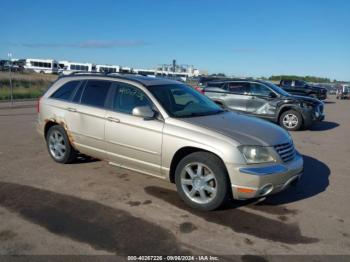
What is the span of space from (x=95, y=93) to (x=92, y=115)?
0.42 meters

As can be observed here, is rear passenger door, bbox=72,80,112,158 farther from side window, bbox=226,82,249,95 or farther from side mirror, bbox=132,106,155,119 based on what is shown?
side window, bbox=226,82,249,95

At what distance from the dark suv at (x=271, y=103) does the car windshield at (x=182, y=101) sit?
233 inches

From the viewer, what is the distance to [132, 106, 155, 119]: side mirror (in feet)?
16.4

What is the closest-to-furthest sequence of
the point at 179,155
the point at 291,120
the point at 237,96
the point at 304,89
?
the point at 179,155
the point at 291,120
the point at 237,96
the point at 304,89

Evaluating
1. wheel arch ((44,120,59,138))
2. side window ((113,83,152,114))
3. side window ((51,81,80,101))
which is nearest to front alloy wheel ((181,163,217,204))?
side window ((113,83,152,114))

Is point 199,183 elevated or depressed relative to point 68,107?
depressed

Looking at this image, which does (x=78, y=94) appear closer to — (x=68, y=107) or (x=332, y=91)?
(x=68, y=107)

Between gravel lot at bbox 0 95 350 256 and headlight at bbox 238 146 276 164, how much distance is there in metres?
0.72

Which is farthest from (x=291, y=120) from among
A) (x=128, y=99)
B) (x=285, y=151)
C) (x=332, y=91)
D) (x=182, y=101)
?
(x=332, y=91)

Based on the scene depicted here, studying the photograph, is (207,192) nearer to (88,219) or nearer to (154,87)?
(88,219)

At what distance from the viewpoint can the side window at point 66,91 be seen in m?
6.41

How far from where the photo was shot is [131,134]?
17.2 ft

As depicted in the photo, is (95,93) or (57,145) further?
(57,145)

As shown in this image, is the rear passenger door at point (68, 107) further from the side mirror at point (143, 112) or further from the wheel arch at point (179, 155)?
the wheel arch at point (179, 155)
